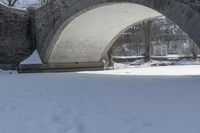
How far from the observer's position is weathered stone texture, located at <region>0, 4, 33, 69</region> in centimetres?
1727

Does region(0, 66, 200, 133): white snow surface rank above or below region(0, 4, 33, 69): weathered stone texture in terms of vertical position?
below

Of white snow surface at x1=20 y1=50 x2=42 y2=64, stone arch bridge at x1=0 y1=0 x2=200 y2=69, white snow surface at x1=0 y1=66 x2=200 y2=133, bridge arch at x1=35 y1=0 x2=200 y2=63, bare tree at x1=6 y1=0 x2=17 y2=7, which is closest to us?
white snow surface at x1=0 y1=66 x2=200 y2=133

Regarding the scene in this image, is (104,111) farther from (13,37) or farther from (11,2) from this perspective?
(11,2)

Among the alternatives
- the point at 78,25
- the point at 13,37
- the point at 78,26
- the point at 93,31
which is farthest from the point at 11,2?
the point at 78,25

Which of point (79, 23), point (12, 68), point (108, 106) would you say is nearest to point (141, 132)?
point (108, 106)

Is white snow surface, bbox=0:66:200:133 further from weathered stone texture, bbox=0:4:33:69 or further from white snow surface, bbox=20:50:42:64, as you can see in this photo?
weathered stone texture, bbox=0:4:33:69

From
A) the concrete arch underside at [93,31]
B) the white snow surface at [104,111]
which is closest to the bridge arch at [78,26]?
the concrete arch underside at [93,31]

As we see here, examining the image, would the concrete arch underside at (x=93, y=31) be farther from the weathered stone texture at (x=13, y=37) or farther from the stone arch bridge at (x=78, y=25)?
the weathered stone texture at (x=13, y=37)

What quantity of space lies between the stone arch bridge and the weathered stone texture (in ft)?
0.17

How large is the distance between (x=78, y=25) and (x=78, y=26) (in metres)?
0.14

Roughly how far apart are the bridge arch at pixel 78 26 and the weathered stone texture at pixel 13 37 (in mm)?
707

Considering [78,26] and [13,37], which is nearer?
[78,26]

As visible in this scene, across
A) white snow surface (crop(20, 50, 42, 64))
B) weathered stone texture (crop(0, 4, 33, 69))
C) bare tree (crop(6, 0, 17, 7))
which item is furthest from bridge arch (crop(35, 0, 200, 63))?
bare tree (crop(6, 0, 17, 7))

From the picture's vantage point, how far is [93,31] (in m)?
18.2
